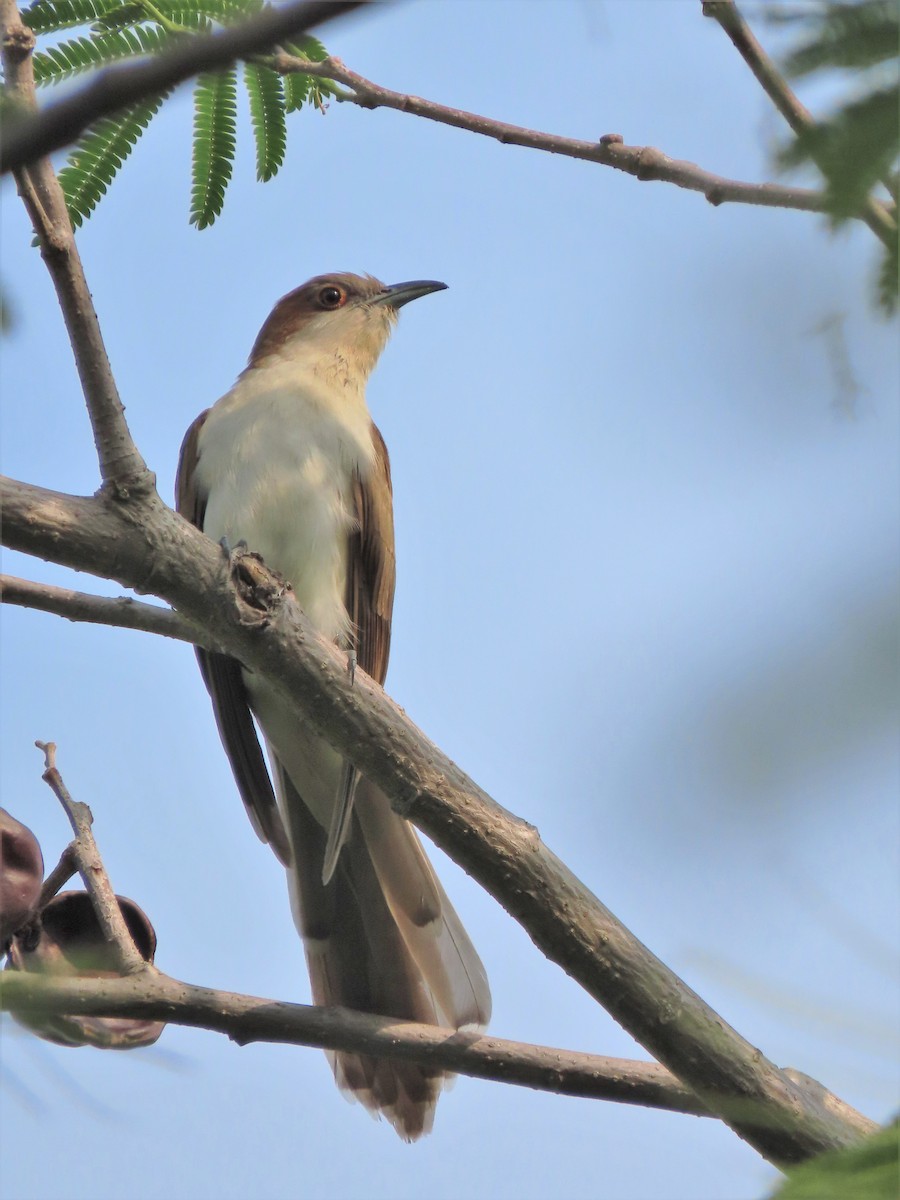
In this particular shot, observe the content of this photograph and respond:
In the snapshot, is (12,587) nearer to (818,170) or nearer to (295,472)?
(295,472)

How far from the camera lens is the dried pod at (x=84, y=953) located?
147 inches

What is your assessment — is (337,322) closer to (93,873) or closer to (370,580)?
(370,580)

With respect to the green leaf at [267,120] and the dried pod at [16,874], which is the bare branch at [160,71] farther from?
the green leaf at [267,120]

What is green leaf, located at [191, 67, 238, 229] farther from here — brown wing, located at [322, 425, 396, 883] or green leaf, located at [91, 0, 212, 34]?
brown wing, located at [322, 425, 396, 883]

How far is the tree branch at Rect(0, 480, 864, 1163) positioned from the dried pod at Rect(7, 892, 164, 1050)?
923 mm

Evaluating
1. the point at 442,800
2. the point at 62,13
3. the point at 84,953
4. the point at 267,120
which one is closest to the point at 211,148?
the point at 267,120

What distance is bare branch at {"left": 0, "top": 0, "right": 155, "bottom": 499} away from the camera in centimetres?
328

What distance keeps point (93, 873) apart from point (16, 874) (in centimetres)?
25

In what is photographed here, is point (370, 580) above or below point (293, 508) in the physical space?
below

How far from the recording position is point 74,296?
343cm

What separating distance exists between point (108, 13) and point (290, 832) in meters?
3.43

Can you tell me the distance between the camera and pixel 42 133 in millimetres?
1288

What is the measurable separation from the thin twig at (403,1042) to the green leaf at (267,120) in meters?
2.92

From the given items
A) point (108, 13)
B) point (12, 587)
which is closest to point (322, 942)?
point (12, 587)
